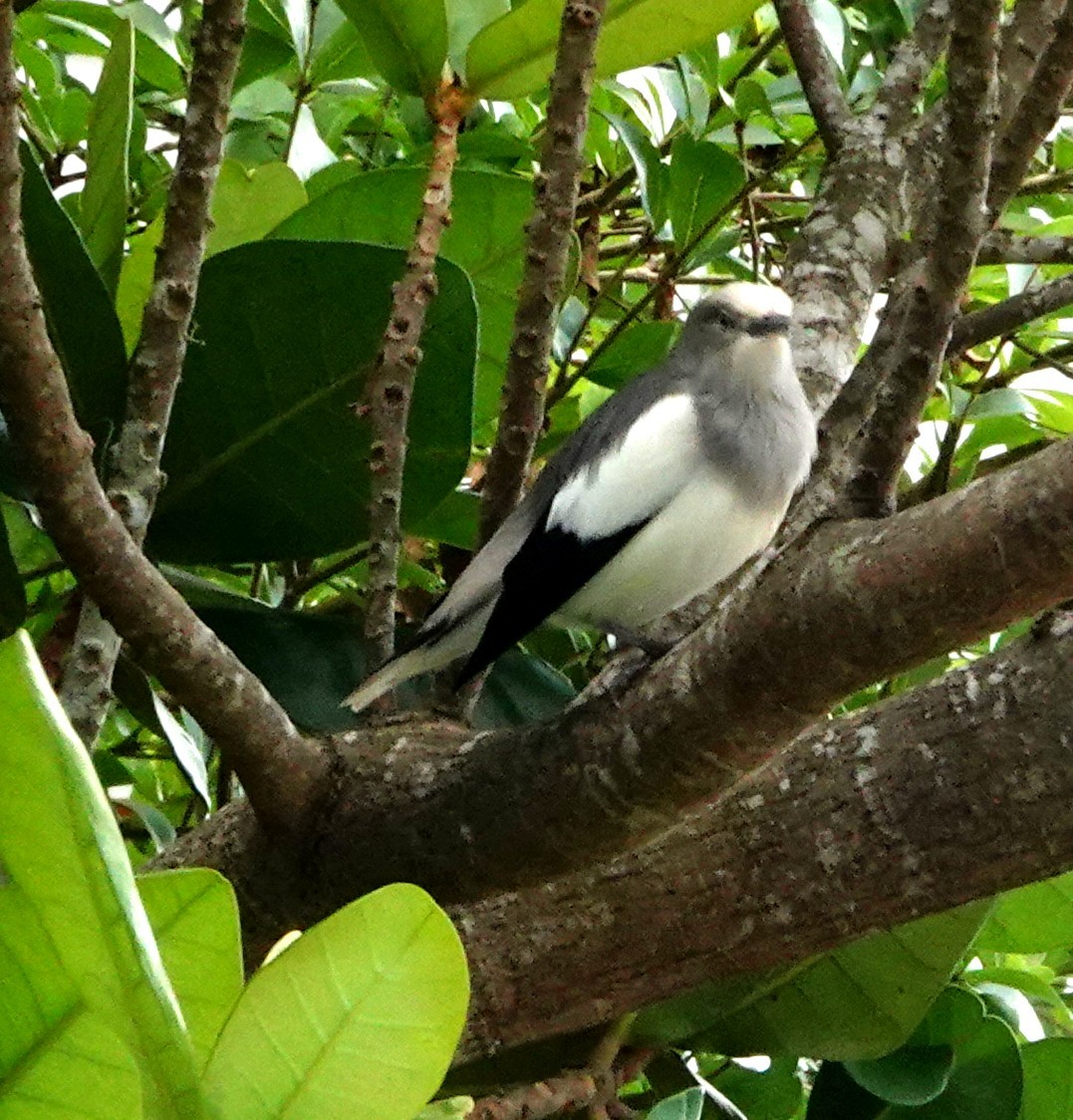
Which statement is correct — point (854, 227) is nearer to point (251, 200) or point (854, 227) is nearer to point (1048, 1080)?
point (251, 200)

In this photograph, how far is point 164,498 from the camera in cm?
125

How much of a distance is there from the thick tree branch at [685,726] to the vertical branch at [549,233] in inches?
A: 10.3

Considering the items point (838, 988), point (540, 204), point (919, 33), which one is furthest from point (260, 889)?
point (919, 33)

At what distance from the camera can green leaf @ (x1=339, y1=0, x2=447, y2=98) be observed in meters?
1.19

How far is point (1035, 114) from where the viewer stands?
3.60ft

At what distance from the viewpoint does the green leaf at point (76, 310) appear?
3.56 ft

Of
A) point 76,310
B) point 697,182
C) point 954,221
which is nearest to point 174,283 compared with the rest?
point 76,310

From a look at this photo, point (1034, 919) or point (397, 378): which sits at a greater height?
point (397, 378)

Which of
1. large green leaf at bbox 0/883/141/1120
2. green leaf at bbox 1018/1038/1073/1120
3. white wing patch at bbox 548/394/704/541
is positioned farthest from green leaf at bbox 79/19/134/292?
green leaf at bbox 1018/1038/1073/1120

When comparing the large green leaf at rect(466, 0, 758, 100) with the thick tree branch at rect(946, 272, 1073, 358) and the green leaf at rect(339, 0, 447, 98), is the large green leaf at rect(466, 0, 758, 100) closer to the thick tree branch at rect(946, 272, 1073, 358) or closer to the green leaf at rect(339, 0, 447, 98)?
the green leaf at rect(339, 0, 447, 98)

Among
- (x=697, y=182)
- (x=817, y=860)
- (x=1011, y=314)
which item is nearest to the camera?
(x=817, y=860)

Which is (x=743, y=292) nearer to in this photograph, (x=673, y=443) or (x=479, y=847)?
(x=673, y=443)

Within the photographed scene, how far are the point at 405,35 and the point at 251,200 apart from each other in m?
0.24

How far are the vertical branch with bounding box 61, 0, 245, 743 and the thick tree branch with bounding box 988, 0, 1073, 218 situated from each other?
55cm
